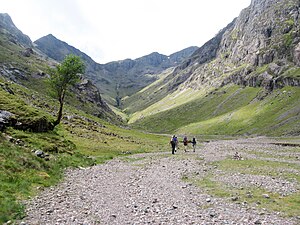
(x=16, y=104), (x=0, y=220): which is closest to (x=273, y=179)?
(x=0, y=220)

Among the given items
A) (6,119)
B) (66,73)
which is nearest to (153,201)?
(6,119)

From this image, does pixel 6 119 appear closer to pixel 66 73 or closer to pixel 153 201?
pixel 153 201

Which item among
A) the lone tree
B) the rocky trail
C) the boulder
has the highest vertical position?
the lone tree

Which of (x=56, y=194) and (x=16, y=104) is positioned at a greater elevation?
(x=16, y=104)

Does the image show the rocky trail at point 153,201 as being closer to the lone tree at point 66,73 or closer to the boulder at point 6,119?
the boulder at point 6,119

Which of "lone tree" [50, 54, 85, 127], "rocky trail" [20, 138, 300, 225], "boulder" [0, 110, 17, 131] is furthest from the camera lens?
"lone tree" [50, 54, 85, 127]

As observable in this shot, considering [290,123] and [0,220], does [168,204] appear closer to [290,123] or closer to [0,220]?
[0,220]

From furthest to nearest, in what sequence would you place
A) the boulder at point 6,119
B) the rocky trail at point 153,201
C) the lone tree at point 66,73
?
1. the lone tree at point 66,73
2. the boulder at point 6,119
3. the rocky trail at point 153,201

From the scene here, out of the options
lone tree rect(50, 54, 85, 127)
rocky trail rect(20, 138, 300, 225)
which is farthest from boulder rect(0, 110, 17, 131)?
lone tree rect(50, 54, 85, 127)

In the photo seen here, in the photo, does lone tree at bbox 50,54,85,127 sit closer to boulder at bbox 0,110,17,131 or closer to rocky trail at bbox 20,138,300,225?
boulder at bbox 0,110,17,131

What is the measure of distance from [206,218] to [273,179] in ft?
46.1

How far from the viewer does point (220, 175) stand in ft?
97.0

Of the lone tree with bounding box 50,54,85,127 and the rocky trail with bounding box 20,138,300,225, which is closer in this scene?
the rocky trail with bounding box 20,138,300,225

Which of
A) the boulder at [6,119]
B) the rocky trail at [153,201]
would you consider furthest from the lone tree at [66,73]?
the rocky trail at [153,201]
